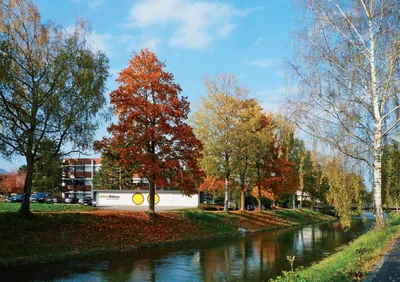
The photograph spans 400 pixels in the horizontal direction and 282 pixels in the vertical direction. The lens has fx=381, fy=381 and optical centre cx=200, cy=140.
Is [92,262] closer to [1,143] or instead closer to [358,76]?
[1,143]

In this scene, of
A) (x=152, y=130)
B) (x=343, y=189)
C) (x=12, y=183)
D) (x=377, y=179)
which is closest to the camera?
(x=377, y=179)

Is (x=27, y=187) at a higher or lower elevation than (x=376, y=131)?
lower

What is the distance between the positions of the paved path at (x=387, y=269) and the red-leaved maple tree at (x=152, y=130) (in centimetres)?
1731

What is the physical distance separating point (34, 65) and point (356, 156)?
17.7 m

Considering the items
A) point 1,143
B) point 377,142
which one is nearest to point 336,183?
point 377,142

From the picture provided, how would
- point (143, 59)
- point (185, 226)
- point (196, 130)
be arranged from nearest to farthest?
1. point (143, 59)
2. point (185, 226)
3. point (196, 130)

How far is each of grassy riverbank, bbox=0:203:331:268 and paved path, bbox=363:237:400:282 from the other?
1493 cm

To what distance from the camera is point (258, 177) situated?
46.5 metres

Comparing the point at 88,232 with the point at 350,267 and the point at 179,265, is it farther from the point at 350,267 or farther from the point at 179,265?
the point at 350,267

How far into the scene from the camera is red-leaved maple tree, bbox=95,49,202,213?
88.1 feet

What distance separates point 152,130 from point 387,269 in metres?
19.7

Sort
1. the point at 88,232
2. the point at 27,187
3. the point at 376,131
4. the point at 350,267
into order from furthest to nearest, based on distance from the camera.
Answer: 1. the point at 88,232
2. the point at 27,187
3. the point at 376,131
4. the point at 350,267

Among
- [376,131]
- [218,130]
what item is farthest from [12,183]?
[376,131]

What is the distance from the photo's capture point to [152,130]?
88.7ft
